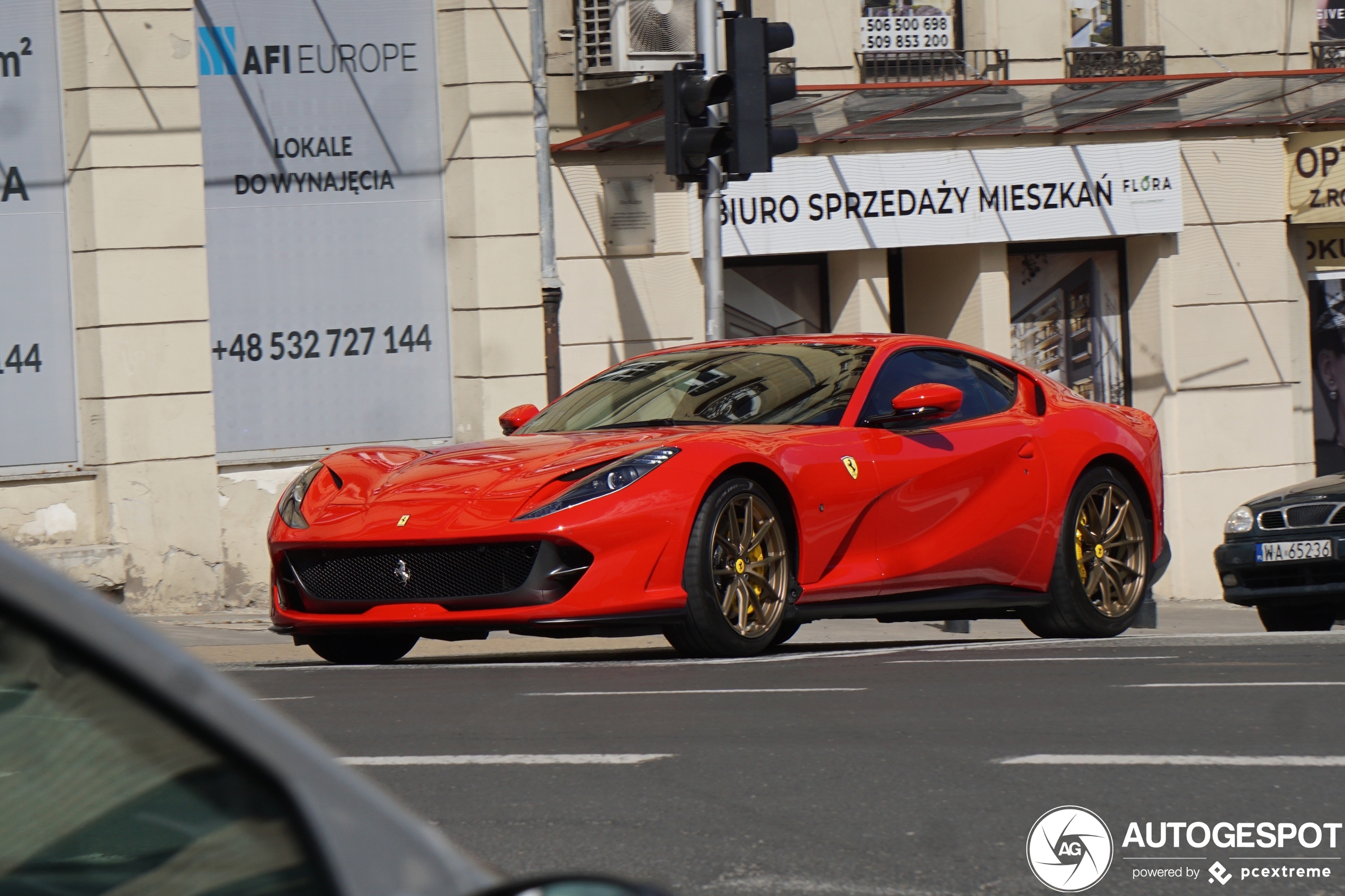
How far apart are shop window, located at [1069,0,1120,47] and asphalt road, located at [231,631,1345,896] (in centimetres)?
1122

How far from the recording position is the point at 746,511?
702 centimetres

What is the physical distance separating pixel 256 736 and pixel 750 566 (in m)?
5.82

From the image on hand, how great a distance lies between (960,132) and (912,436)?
30.8ft

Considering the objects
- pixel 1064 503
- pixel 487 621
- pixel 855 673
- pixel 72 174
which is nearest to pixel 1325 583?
pixel 1064 503

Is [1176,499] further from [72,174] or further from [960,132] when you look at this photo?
[72,174]

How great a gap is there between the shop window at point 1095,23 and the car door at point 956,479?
987 cm

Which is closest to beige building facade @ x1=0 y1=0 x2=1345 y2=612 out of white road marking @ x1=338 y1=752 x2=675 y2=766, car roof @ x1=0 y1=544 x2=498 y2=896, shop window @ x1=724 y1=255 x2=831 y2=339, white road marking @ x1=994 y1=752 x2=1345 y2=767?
shop window @ x1=724 y1=255 x2=831 y2=339

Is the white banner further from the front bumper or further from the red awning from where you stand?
the front bumper

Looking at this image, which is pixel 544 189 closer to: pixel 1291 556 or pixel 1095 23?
pixel 1291 556

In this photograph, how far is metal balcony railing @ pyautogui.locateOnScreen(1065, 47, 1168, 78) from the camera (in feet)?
57.0

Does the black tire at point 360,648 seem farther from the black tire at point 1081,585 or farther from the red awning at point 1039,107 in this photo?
the red awning at point 1039,107

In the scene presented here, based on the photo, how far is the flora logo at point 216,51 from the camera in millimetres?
13438

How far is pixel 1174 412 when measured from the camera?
17609 millimetres

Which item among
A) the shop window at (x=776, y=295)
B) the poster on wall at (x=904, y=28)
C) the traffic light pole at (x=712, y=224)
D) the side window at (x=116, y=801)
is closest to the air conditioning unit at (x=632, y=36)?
the poster on wall at (x=904, y=28)
